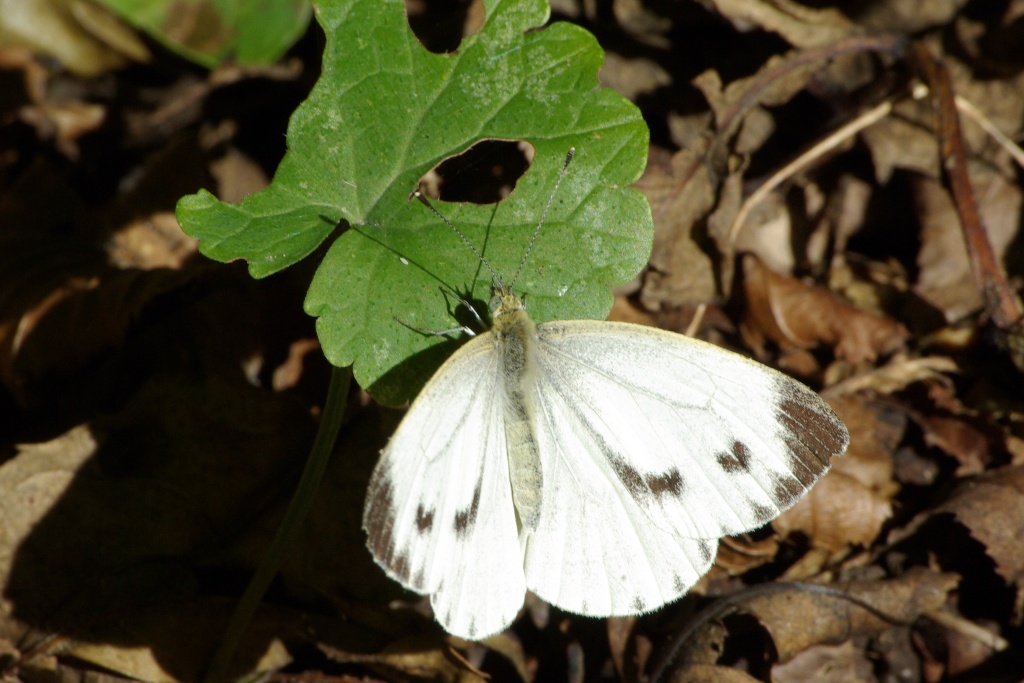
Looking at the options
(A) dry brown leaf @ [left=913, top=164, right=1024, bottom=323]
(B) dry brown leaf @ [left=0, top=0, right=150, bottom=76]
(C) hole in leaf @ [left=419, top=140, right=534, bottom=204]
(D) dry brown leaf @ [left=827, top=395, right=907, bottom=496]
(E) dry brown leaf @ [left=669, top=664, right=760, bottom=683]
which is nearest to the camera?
(C) hole in leaf @ [left=419, top=140, right=534, bottom=204]

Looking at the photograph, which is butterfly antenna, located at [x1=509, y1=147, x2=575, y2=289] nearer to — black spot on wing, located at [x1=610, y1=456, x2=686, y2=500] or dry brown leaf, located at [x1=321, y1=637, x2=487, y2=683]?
black spot on wing, located at [x1=610, y1=456, x2=686, y2=500]

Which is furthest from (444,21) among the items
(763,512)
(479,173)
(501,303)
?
(763,512)

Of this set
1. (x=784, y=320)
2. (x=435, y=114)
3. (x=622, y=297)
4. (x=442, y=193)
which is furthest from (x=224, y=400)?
(x=784, y=320)

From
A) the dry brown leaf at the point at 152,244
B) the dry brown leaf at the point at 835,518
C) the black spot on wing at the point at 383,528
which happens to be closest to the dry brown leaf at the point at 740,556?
the dry brown leaf at the point at 835,518

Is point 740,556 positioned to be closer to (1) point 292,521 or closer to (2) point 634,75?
(1) point 292,521

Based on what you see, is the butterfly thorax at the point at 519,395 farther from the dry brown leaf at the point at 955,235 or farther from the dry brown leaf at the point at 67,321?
the dry brown leaf at the point at 955,235

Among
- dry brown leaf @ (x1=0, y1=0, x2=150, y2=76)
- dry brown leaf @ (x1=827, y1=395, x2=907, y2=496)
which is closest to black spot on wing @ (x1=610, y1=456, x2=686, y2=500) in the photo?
dry brown leaf @ (x1=827, y1=395, x2=907, y2=496)
